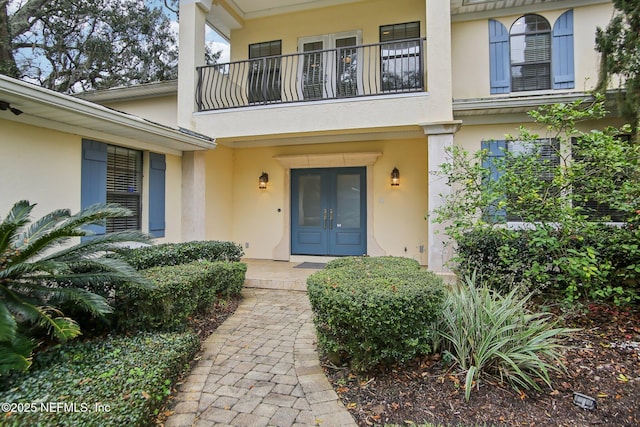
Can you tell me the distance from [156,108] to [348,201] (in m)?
5.72

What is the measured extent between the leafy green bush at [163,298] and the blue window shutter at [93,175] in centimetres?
211

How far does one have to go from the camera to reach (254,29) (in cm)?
905

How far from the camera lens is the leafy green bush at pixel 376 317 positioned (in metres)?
2.92

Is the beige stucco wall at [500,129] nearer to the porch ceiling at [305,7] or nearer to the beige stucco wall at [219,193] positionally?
the porch ceiling at [305,7]

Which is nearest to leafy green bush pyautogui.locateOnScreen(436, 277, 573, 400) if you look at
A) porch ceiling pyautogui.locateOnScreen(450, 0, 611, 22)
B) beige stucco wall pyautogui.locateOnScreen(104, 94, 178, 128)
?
porch ceiling pyautogui.locateOnScreen(450, 0, 611, 22)

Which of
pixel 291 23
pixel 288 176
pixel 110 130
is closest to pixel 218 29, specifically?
pixel 291 23

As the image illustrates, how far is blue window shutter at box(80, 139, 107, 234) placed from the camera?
17.7 feet

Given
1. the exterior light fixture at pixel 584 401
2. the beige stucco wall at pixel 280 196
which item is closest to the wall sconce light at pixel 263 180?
the beige stucco wall at pixel 280 196

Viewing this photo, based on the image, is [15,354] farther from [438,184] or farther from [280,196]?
[280,196]

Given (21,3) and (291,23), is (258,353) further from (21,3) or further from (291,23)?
(21,3)

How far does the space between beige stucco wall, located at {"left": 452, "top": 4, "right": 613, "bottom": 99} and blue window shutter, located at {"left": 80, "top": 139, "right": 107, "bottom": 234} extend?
7.41 metres

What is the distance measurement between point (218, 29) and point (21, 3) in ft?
28.9

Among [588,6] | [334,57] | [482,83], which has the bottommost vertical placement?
[482,83]

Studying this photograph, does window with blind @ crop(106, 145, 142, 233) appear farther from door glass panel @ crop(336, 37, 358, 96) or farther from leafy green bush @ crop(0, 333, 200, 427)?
door glass panel @ crop(336, 37, 358, 96)
